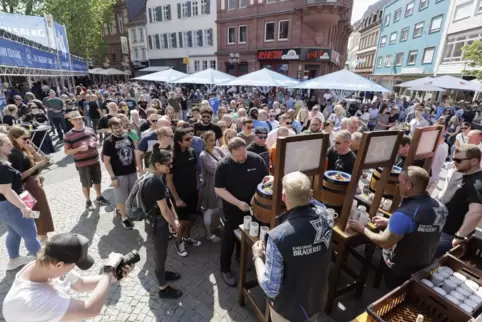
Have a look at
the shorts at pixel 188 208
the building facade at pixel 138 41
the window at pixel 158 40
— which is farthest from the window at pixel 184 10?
the shorts at pixel 188 208

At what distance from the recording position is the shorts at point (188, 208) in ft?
13.0

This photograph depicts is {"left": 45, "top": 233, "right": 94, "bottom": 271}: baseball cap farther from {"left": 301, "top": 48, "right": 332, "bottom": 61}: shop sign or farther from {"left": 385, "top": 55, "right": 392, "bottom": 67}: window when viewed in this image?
{"left": 385, "top": 55, "right": 392, "bottom": 67}: window

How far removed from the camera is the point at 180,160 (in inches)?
151

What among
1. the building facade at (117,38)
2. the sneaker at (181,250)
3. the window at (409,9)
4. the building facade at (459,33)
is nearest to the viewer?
the sneaker at (181,250)

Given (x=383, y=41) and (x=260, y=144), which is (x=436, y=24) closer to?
(x=383, y=41)

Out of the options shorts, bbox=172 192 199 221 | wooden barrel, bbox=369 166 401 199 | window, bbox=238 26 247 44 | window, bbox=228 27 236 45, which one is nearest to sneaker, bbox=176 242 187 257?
shorts, bbox=172 192 199 221

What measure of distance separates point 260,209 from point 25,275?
6.25ft

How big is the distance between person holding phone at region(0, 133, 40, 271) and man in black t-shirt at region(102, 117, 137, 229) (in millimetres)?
1305

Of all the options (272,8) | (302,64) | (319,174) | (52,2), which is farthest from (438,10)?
(52,2)

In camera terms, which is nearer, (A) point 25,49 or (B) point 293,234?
(B) point 293,234

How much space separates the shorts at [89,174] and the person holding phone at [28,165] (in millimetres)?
1154

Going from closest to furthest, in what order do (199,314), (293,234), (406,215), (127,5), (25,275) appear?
(25,275), (293,234), (406,215), (199,314), (127,5)

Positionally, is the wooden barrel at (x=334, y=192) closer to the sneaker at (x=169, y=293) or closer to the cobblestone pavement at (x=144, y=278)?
the cobblestone pavement at (x=144, y=278)

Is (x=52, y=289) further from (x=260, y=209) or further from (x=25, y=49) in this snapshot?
→ (x=25, y=49)
